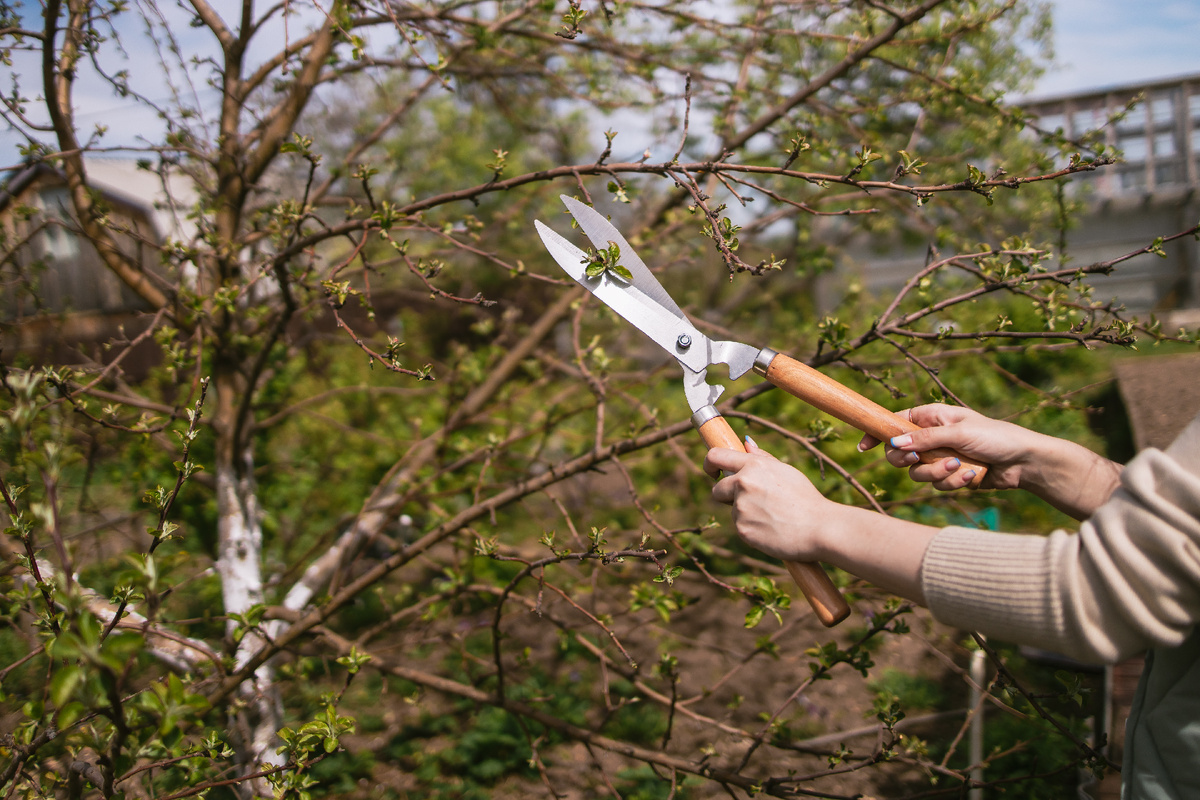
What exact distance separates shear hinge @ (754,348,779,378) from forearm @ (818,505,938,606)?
413 mm

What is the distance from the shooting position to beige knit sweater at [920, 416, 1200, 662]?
937 millimetres

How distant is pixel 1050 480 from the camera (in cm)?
141

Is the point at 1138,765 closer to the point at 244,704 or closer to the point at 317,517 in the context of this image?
the point at 244,704

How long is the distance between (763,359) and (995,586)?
2.11 feet

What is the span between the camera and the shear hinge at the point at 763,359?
1.52 meters

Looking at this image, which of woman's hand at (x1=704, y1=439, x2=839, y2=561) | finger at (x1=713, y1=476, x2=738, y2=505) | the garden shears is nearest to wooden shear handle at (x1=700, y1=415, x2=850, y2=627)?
woman's hand at (x1=704, y1=439, x2=839, y2=561)

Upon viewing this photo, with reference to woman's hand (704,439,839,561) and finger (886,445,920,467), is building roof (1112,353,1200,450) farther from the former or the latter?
woman's hand (704,439,839,561)

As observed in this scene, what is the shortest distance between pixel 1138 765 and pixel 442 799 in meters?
2.57

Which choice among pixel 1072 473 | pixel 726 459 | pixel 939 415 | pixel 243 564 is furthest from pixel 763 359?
pixel 243 564

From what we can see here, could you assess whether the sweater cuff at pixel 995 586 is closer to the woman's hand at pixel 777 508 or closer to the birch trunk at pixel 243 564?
the woman's hand at pixel 777 508

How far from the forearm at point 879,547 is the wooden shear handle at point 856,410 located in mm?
306

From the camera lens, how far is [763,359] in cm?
153

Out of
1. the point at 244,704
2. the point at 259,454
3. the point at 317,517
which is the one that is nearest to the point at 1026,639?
the point at 244,704

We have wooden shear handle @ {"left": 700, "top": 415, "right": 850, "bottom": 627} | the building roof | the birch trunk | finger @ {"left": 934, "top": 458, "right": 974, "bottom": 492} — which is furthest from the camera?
the building roof
